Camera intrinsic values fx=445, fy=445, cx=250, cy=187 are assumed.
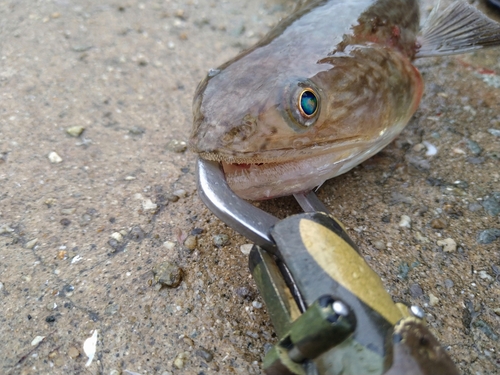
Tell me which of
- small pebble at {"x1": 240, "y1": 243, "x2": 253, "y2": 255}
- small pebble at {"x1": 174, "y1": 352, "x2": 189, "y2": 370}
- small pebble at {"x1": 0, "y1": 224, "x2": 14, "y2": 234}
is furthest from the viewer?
small pebble at {"x1": 0, "y1": 224, "x2": 14, "y2": 234}

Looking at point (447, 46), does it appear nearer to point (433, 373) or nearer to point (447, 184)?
point (447, 184)

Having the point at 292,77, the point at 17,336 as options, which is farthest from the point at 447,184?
the point at 17,336

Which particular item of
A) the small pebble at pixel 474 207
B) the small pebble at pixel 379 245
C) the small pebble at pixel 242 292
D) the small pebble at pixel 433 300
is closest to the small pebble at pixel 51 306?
the small pebble at pixel 242 292

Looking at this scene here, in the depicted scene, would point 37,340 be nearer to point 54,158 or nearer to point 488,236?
point 54,158

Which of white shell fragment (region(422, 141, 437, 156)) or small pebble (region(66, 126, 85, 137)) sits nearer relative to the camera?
white shell fragment (region(422, 141, 437, 156))

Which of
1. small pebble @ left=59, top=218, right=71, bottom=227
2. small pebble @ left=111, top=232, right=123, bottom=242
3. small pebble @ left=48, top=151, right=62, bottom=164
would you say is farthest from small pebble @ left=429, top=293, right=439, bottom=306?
small pebble @ left=48, top=151, right=62, bottom=164

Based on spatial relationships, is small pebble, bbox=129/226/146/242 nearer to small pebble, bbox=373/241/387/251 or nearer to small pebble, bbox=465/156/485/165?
small pebble, bbox=373/241/387/251

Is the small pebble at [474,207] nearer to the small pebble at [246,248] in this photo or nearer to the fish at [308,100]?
the fish at [308,100]
